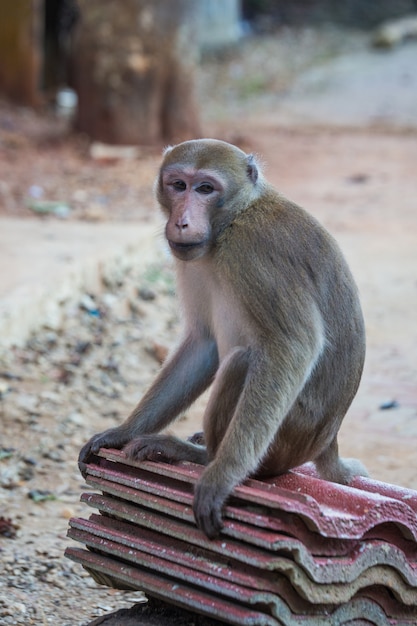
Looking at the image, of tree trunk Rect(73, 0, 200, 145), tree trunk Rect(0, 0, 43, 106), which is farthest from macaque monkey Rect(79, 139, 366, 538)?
tree trunk Rect(0, 0, 43, 106)

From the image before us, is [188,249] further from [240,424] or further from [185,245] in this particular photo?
[240,424]

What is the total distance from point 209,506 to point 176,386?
997 mm

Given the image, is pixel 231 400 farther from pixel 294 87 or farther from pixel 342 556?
pixel 294 87

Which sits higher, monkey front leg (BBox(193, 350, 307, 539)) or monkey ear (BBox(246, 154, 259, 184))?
monkey ear (BBox(246, 154, 259, 184))

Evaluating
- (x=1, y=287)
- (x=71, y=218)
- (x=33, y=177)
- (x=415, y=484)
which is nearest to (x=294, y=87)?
(x=33, y=177)

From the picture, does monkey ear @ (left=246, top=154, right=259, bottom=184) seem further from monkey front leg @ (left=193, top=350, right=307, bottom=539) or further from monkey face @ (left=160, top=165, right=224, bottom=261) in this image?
monkey front leg @ (left=193, top=350, right=307, bottom=539)

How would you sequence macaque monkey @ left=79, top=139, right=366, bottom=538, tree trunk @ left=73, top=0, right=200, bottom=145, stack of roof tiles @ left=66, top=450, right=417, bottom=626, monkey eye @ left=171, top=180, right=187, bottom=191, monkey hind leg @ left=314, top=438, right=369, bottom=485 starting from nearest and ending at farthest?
1. stack of roof tiles @ left=66, top=450, right=417, bottom=626
2. macaque monkey @ left=79, top=139, right=366, bottom=538
3. monkey eye @ left=171, top=180, right=187, bottom=191
4. monkey hind leg @ left=314, top=438, right=369, bottom=485
5. tree trunk @ left=73, top=0, right=200, bottom=145

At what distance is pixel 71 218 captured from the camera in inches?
373

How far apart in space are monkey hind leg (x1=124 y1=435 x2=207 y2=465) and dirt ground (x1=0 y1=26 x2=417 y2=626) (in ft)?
1.78

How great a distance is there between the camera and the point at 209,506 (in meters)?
3.31

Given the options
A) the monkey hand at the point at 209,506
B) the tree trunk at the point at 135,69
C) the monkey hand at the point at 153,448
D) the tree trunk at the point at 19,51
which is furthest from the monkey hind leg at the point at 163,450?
the tree trunk at the point at 19,51

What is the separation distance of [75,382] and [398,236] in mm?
4639

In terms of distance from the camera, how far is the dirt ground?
454cm

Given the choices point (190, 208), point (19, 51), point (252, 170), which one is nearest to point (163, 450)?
point (190, 208)
